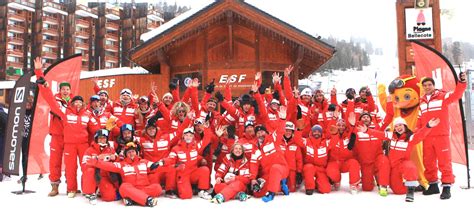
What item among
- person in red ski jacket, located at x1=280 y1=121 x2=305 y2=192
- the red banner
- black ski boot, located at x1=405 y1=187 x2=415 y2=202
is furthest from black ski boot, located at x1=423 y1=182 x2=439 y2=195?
the red banner

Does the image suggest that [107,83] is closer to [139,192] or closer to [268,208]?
[139,192]

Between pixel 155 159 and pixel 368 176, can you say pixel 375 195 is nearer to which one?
pixel 368 176

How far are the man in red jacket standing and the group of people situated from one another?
2 centimetres

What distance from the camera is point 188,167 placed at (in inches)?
246

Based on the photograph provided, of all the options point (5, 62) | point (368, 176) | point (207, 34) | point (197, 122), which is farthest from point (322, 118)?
point (5, 62)

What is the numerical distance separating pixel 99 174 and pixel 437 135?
526cm

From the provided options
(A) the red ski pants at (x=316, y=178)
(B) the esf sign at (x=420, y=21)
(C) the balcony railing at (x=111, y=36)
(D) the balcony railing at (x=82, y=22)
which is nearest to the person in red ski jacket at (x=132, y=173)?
(A) the red ski pants at (x=316, y=178)

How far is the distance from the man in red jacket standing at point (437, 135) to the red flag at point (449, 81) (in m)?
0.74

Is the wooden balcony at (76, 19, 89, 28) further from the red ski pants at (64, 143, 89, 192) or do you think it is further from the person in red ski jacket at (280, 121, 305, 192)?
the person in red ski jacket at (280, 121, 305, 192)

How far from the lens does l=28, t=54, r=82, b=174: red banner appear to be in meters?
7.20

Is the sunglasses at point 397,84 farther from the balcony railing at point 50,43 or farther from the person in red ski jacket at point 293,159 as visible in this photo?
the balcony railing at point 50,43

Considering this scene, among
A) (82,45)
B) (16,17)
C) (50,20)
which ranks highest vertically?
(50,20)

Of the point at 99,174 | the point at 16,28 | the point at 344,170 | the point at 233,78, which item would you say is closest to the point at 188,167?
the point at 99,174

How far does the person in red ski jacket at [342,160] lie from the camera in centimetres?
640
